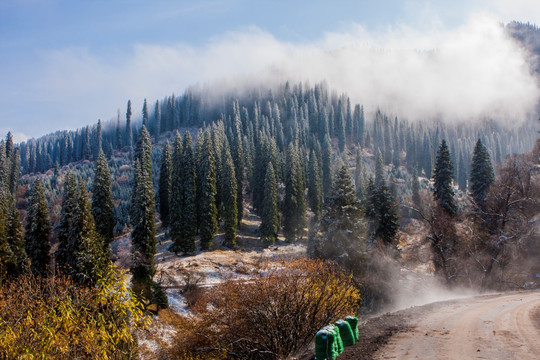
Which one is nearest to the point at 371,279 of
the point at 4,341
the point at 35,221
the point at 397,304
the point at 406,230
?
the point at 397,304

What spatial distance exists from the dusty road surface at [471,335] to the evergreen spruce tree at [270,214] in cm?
4328

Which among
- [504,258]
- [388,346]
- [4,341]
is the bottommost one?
[504,258]

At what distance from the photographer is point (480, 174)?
1882 inches

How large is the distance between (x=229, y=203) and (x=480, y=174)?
37.4 metres

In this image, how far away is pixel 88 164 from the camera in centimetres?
13925

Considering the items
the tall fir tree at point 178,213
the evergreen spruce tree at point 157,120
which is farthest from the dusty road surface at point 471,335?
the evergreen spruce tree at point 157,120

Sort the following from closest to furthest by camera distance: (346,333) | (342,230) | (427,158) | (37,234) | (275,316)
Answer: (346,333)
(275,316)
(342,230)
(37,234)
(427,158)

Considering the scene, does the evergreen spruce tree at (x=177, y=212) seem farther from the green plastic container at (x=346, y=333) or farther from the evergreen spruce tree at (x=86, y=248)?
the green plastic container at (x=346, y=333)

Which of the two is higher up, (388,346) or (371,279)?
(388,346)

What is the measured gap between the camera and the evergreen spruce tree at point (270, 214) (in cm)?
6175

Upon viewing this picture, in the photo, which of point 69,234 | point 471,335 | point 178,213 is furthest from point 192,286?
point 471,335

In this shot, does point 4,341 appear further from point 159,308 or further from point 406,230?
point 406,230

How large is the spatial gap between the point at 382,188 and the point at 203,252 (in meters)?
29.0

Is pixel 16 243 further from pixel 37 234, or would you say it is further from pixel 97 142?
pixel 97 142
